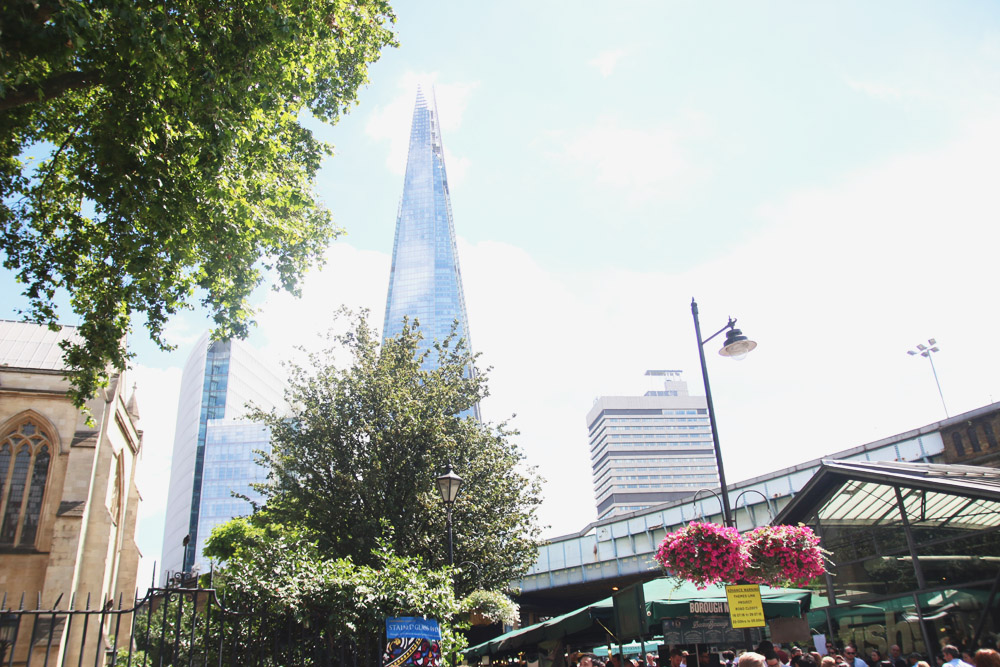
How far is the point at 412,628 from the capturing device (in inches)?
348

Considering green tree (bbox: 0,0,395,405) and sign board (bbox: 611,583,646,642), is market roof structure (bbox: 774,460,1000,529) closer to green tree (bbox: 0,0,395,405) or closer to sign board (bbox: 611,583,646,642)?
sign board (bbox: 611,583,646,642)

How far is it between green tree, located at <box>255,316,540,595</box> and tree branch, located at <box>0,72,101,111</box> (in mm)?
12716

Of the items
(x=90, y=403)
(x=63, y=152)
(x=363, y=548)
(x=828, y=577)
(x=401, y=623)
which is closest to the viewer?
(x=401, y=623)

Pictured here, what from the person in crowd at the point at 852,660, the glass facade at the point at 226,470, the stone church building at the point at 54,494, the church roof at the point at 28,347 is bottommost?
the person in crowd at the point at 852,660

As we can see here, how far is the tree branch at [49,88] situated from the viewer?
810 centimetres

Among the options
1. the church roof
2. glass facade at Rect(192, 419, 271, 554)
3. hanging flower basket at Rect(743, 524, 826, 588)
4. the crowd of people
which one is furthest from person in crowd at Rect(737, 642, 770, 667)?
glass facade at Rect(192, 419, 271, 554)

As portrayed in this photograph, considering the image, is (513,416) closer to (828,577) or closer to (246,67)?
(828,577)

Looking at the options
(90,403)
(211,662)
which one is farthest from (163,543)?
(211,662)

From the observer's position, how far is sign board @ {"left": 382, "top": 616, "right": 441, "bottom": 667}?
870 centimetres

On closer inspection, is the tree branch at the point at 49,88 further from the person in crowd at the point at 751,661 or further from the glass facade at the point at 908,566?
the glass facade at the point at 908,566

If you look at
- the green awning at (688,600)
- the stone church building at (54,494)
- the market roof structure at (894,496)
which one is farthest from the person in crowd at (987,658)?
the stone church building at (54,494)

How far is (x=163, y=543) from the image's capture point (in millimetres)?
131625

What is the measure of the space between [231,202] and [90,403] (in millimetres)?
21161

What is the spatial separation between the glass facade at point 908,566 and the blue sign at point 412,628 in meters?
9.31
